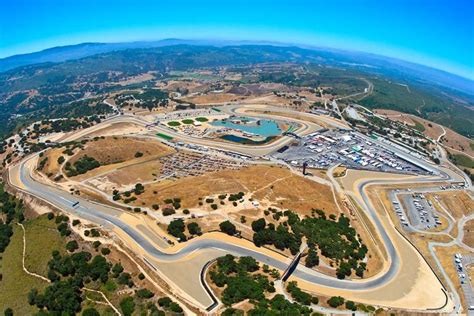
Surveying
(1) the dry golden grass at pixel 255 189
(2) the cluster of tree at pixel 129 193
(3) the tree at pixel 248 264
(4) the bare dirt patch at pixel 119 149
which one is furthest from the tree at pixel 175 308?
(4) the bare dirt patch at pixel 119 149

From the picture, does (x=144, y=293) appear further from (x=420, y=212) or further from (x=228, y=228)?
(x=420, y=212)

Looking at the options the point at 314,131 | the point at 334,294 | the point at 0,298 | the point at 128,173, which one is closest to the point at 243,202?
the point at 334,294

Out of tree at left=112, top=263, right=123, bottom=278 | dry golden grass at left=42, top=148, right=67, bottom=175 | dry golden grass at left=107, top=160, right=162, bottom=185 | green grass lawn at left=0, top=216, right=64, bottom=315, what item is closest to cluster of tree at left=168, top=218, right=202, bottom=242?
tree at left=112, top=263, right=123, bottom=278

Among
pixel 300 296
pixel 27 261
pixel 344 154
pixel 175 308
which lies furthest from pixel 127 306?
pixel 344 154

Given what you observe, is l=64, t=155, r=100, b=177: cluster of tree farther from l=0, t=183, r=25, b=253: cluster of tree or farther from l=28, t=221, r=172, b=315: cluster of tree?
l=28, t=221, r=172, b=315: cluster of tree

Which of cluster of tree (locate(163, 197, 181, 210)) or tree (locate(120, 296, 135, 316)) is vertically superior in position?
tree (locate(120, 296, 135, 316))

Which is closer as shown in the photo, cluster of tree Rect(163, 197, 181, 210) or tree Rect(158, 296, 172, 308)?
tree Rect(158, 296, 172, 308)

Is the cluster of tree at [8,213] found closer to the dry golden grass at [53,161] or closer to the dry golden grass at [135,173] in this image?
the dry golden grass at [53,161]
